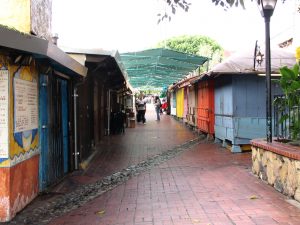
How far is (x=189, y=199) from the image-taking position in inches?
254

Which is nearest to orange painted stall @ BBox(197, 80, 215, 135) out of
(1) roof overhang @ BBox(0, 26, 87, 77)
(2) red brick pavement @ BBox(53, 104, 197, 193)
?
(2) red brick pavement @ BBox(53, 104, 197, 193)

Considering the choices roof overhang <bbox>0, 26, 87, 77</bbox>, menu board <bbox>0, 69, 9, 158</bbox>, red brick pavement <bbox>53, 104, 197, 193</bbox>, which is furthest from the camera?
red brick pavement <bbox>53, 104, 197, 193</bbox>

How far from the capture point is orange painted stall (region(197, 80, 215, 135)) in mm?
15023

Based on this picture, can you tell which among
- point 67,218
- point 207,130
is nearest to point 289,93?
point 67,218

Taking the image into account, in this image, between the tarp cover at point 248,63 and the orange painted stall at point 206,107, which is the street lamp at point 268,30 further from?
the orange painted stall at point 206,107

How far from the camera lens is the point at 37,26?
7.17 metres

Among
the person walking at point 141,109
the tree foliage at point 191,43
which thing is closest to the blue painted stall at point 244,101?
the person walking at point 141,109

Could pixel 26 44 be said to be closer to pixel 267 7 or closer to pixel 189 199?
pixel 189 199

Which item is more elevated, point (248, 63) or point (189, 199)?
point (248, 63)

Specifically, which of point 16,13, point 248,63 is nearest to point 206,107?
point 248,63

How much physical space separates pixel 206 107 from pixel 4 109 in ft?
36.7

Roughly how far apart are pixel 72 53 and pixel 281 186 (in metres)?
5.14

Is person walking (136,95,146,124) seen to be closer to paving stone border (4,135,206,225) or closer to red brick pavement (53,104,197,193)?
red brick pavement (53,104,197,193)

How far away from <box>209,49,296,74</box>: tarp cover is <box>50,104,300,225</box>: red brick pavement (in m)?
2.66
